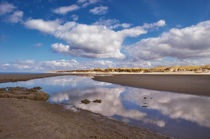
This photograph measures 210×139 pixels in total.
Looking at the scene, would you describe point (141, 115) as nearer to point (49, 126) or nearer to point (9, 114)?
point (49, 126)

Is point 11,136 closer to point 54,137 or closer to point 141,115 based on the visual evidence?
point 54,137

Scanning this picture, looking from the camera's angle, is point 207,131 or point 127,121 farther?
point 127,121

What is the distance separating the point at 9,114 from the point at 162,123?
945cm

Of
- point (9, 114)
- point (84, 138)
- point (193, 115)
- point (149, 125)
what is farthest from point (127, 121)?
point (9, 114)

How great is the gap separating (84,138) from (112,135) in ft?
4.30

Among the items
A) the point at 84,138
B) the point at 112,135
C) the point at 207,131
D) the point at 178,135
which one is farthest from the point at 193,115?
the point at 84,138

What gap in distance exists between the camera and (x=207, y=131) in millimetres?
5926

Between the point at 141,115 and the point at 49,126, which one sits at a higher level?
the point at 49,126

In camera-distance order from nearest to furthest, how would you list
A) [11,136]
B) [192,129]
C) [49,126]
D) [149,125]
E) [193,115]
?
[11,136] < [49,126] < [192,129] < [149,125] < [193,115]

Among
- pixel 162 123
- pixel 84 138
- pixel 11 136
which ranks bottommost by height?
pixel 162 123

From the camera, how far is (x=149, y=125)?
6.71 meters

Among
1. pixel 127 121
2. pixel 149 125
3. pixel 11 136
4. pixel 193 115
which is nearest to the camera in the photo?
pixel 11 136

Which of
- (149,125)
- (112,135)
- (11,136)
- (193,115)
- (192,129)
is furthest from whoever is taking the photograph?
(193,115)

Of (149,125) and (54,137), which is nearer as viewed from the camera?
(54,137)
